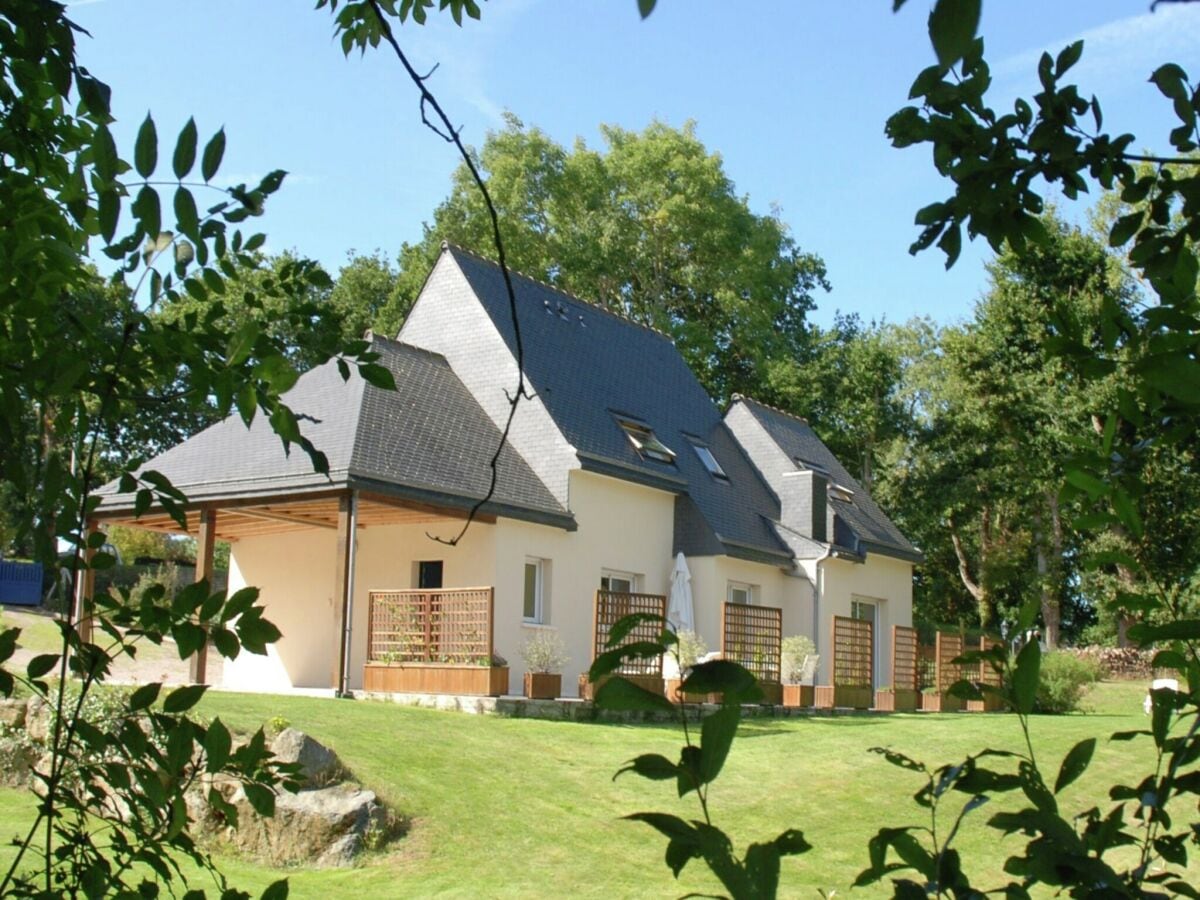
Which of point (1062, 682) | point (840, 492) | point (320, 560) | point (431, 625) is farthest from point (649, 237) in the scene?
point (431, 625)

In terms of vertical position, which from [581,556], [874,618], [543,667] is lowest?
[543,667]

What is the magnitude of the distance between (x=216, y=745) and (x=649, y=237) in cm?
4493

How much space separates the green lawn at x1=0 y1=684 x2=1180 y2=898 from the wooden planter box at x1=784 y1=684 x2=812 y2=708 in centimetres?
418

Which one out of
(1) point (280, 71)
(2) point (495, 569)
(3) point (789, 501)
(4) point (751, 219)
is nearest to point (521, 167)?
(4) point (751, 219)

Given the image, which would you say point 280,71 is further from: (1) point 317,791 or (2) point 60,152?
(1) point 317,791

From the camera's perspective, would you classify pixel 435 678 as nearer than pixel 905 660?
Yes

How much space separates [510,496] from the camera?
20.2 m

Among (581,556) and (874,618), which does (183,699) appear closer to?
(581,556)

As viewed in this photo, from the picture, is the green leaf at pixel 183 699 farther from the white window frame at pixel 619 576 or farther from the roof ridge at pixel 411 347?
the white window frame at pixel 619 576

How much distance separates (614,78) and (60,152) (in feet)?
4.90

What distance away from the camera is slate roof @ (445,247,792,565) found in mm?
23172

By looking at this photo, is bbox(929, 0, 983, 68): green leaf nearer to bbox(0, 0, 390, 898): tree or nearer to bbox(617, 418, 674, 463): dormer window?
bbox(0, 0, 390, 898): tree

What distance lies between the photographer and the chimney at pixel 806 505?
26.3 metres

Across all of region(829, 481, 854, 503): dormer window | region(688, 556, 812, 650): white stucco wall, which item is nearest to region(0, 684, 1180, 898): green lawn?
region(688, 556, 812, 650): white stucco wall
